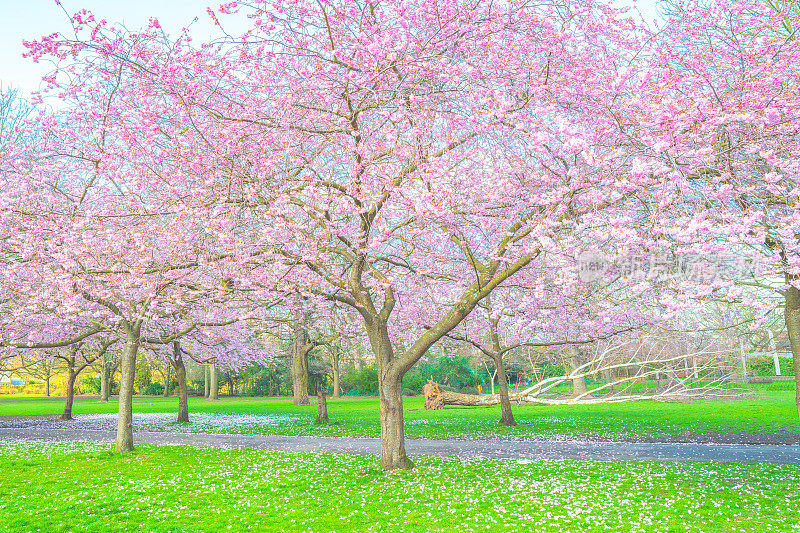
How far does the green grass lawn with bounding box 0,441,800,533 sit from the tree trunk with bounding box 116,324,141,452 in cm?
124

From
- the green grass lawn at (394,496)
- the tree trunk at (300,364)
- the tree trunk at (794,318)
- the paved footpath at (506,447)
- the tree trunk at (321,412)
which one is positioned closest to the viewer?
the green grass lawn at (394,496)

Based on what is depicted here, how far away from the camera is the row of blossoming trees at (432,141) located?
7426 mm

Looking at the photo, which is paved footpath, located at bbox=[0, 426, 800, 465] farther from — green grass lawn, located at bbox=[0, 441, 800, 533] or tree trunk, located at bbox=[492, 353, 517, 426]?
tree trunk, located at bbox=[492, 353, 517, 426]

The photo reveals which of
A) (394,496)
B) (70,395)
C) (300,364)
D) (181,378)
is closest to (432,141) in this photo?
(394,496)

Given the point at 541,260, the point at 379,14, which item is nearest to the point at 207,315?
the point at 541,260

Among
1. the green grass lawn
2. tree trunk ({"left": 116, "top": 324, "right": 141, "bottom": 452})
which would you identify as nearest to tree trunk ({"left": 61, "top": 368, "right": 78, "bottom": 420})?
tree trunk ({"left": 116, "top": 324, "right": 141, "bottom": 452})

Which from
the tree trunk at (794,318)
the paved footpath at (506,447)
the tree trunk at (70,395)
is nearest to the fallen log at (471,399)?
the paved footpath at (506,447)

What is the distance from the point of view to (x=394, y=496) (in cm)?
858

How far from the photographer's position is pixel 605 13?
923cm

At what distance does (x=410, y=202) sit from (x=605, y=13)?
4761mm

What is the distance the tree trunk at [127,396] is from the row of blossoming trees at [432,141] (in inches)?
95.4

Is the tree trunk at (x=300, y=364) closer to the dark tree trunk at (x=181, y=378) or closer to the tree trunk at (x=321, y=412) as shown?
the dark tree trunk at (x=181, y=378)

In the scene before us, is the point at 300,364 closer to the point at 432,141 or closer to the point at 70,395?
the point at 70,395

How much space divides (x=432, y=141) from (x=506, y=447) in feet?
28.9
